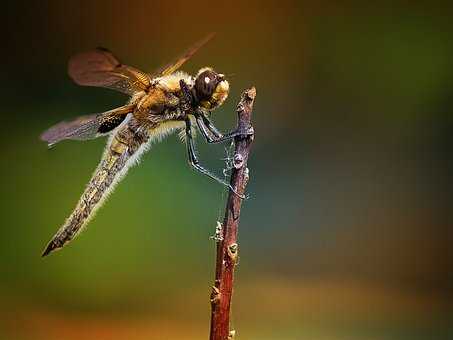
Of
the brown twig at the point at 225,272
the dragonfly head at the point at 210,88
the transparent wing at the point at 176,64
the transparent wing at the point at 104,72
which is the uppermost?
the transparent wing at the point at 176,64

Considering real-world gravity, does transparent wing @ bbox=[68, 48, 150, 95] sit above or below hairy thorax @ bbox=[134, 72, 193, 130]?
above

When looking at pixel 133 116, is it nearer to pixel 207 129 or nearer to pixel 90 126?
pixel 90 126

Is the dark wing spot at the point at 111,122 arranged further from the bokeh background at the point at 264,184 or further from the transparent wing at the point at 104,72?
the bokeh background at the point at 264,184

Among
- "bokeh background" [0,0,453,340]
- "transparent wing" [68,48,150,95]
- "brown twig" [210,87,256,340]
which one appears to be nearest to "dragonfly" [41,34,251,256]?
"transparent wing" [68,48,150,95]

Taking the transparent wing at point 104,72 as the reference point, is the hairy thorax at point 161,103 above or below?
below

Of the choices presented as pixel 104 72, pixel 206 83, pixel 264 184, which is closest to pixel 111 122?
pixel 104 72

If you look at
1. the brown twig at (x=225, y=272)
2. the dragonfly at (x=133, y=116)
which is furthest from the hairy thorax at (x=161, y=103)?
the brown twig at (x=225, y=272)

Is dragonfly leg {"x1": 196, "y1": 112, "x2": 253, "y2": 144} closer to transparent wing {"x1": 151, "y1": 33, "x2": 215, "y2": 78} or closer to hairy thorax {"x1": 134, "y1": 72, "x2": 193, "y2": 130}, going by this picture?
hairy thorax {"x1": 134, "y1": 72, "x2": 193, "y2": 130}
